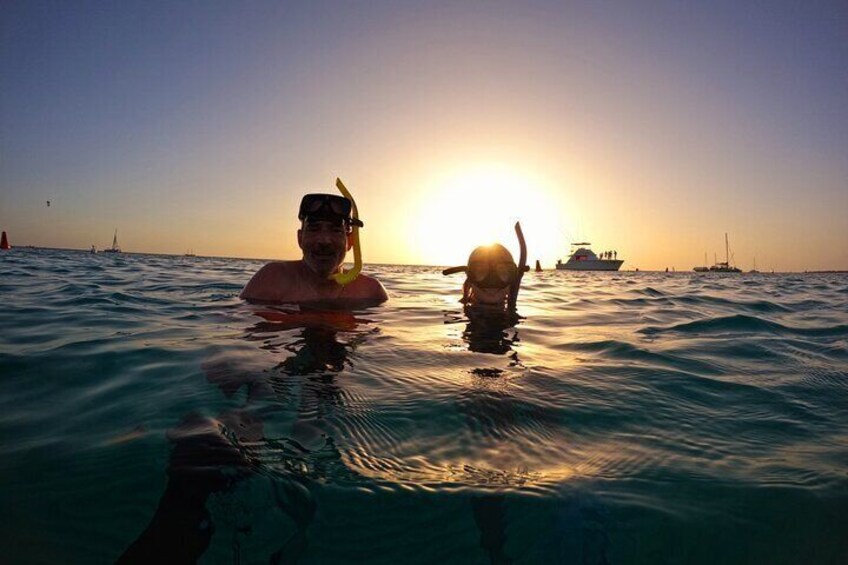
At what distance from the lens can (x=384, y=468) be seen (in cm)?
177

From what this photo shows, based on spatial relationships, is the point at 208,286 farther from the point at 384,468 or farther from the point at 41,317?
the point at 384,468

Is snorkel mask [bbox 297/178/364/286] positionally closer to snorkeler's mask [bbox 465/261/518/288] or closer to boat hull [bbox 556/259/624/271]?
snorkeler's mask [bbox 465/261/518/288]

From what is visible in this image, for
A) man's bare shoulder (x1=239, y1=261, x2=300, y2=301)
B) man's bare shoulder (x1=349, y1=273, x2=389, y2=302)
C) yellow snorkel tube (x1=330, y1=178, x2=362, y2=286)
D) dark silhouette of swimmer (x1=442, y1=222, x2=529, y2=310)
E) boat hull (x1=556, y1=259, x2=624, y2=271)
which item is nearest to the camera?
yellow snorkel tube (x1=330, y1=178, x2=362, y2=286)

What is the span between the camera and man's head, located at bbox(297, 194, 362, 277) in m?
5.12

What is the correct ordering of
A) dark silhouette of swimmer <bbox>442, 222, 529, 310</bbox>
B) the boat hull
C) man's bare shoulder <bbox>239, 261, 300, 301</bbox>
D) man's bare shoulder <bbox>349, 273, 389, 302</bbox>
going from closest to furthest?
dark silhouette of swimmer <bbox>442, 222, 529, 310</bbox> → man's bare shoulder <bbox>239, 261, 300, 301</bbox> → man's bare shoulder <bbox>349, 273, 389, 302</bbox> → the boat hull

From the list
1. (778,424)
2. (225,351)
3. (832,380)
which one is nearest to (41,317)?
(225,351)

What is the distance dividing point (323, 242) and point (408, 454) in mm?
3639

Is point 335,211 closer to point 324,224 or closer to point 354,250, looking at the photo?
point 324,224

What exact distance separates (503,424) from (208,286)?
8.64 metres

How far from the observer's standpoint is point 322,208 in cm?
512

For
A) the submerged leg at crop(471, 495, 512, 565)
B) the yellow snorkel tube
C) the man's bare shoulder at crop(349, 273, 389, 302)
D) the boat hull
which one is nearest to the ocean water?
the submerged leg at crop(471, 495, 512, 565)

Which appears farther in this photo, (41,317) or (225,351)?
(41,317)

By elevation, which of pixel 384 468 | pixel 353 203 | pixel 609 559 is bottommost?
pixel 609 559

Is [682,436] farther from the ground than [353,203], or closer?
closer
